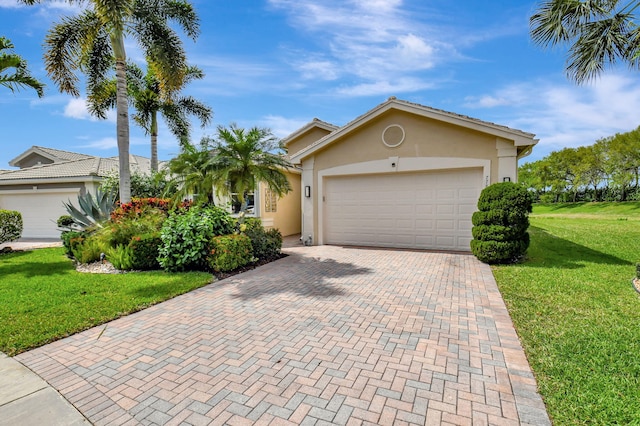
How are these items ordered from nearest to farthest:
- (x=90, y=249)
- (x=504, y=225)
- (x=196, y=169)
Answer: (x=504, y=225) < (x=90, y=249) < (x=196, y=169)

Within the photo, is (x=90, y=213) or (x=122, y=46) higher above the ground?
(x=122, y=46)

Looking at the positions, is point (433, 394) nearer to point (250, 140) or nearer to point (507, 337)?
point (507, 337)

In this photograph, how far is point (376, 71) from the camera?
481 inches

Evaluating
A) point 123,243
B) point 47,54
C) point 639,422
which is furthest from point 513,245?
point 47,54

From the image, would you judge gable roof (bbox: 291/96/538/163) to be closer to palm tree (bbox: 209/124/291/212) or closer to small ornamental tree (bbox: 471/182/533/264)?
small ornamental tree (bbox: 471/182/533/264)

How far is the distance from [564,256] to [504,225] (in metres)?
2.75

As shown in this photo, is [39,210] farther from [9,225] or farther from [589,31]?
[589,31]

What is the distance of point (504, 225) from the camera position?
7.87 m

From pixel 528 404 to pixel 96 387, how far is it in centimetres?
408

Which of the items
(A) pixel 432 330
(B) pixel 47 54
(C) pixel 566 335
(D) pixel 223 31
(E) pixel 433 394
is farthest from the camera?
(B) pixel 47 54

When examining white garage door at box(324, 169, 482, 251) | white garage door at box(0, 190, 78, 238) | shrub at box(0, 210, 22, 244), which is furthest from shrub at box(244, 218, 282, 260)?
white garage door at box(0, 190, 78, 238)

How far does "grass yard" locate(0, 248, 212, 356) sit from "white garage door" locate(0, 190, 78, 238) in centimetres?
943

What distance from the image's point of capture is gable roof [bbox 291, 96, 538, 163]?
28.4 feet

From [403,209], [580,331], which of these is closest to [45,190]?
[403,209]
